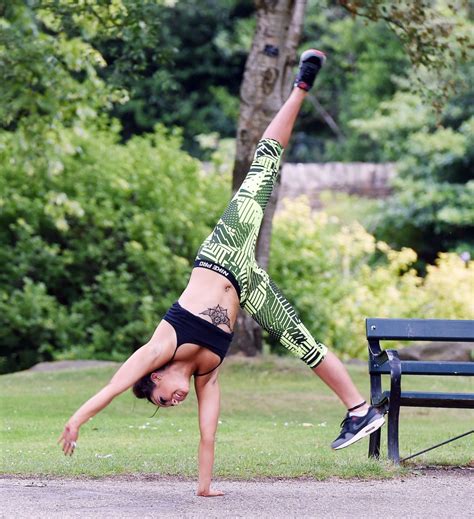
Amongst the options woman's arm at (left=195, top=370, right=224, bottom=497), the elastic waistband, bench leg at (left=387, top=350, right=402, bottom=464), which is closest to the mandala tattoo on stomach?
the elastic waistband

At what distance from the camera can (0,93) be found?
13.8 metres

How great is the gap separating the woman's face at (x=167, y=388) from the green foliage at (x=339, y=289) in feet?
39.6

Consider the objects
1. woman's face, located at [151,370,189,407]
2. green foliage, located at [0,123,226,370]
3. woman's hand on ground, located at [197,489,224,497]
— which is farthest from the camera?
green foliage, located at [0,123,226,370]

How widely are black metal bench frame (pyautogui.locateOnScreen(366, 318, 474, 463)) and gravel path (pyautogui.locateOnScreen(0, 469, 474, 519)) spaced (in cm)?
46

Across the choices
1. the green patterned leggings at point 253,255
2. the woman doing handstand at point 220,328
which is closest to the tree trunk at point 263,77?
the woman doing handstand at point 220,328

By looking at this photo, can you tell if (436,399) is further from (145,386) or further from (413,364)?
(145,386)

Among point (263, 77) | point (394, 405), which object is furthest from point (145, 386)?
point (263, 77)

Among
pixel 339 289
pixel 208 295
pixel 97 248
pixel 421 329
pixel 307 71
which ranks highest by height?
pixel 307 71

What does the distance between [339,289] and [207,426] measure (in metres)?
12.7

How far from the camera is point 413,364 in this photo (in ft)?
25.8

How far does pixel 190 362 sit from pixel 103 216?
38.3 feet

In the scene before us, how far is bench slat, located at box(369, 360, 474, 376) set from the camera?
783cm

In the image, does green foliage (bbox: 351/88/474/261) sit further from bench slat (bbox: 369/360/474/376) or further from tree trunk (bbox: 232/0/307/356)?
bench slat (bbox: 369/360/474/376)

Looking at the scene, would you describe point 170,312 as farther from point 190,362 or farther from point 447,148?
point 447,148
